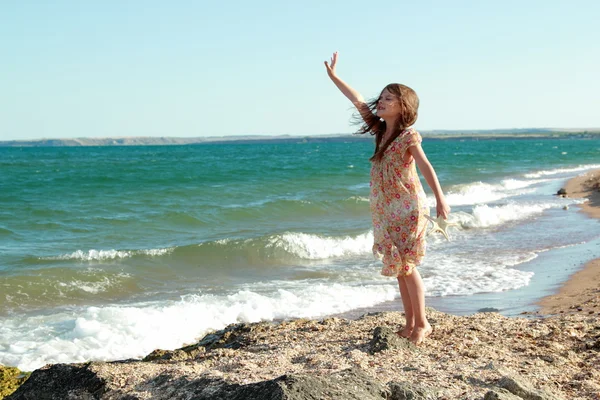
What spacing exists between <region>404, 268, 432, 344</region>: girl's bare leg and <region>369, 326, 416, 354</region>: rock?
0.62 feet

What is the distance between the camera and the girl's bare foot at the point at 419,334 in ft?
16.6

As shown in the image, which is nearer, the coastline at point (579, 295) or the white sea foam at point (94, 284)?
the coastline at point (579, 295)

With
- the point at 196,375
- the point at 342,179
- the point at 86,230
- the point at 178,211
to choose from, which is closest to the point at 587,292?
the point at 196,375

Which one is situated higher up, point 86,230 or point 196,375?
point 196,375

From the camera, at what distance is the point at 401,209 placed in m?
5.01

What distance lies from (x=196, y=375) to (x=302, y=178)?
111ft

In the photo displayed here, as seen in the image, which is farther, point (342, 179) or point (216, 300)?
point (342, 179)

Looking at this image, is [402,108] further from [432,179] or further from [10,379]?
[10,379]

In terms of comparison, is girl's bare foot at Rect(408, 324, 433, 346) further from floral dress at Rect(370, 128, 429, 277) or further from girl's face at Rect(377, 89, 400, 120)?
girl's face at Rect(377, 89, 400, 120)

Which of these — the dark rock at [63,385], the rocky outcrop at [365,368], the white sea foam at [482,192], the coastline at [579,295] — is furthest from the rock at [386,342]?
the white sea foam at [482,192]

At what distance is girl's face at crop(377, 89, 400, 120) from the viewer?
5.06 meters

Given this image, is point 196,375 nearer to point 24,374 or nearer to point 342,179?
point 24,374

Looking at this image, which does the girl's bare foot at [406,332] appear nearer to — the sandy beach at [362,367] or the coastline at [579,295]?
the sandy beach at [362,367]

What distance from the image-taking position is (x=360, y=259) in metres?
13.2
